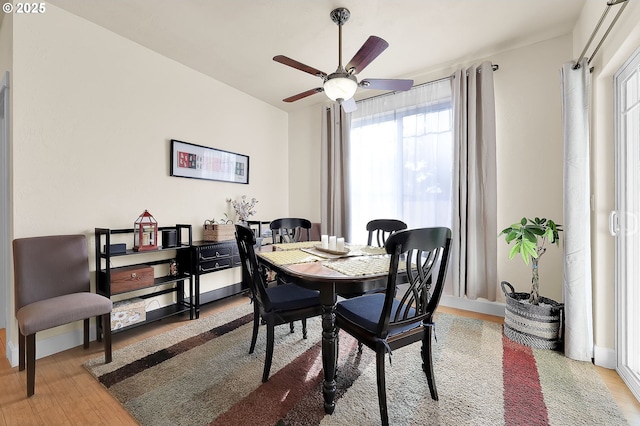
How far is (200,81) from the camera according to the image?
3.22 metres

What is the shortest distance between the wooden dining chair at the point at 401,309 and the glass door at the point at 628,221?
1310mm

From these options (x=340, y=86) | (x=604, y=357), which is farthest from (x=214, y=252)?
(x=604, y=357)

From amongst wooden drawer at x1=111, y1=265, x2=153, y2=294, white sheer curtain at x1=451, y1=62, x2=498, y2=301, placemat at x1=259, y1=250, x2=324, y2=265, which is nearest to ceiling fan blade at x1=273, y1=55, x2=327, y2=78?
placemat at x1=259, y1=250, x2=324, y2=265

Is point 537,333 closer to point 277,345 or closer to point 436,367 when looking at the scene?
point 436,367

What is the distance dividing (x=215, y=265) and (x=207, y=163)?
1235mm

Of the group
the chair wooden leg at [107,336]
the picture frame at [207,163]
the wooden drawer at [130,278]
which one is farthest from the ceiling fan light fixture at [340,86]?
the chair wooden leg at [107,336]

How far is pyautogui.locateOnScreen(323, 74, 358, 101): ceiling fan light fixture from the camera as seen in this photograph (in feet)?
6.30

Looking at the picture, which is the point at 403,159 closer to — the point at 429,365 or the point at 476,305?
the point at 476,305

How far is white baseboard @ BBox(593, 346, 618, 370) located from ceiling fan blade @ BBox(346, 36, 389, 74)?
259 cm

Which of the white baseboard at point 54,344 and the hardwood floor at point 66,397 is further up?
the white baseboard at point 54,344

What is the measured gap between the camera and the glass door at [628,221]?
67.0 inches

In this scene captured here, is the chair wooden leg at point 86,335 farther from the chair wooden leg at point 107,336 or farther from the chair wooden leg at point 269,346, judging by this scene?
the chair wooden leg at point 269,346

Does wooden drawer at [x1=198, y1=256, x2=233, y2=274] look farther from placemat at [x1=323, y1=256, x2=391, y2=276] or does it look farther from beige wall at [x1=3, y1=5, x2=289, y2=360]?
placemat at [x1=323, y1=256, x2=391, y2=276]

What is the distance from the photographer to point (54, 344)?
2.14 m
